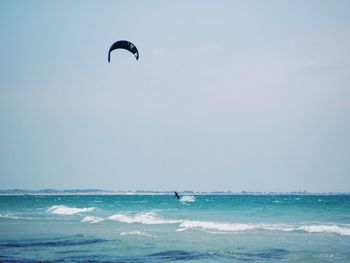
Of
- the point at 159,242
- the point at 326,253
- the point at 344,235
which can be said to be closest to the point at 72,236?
the point at 159,242

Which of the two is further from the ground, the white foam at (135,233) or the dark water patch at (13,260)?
the white foam at (135,233)

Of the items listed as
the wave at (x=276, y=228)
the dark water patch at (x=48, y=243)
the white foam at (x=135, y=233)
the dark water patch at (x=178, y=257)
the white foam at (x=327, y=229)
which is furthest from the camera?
the wave at (x=276, y=228)

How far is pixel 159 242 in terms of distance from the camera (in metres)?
20.1

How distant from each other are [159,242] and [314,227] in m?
10.7

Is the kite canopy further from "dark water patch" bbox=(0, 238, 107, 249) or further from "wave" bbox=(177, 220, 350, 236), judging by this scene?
"wave" bbox=(177, 220, 350, 236)

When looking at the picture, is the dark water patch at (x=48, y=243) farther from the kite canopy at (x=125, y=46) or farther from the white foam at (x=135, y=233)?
the kite canopy at (x=125, y=46)

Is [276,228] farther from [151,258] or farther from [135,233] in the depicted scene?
[151,258]

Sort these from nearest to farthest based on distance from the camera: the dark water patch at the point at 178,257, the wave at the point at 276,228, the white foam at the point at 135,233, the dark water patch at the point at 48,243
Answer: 1. the dark water patch at the point at 178,257
2. the dark water patch at the point at 48,243
3. the white foam at the point at 135,233
4. the wave at the point at 276,228

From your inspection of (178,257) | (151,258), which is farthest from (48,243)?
(178,257)

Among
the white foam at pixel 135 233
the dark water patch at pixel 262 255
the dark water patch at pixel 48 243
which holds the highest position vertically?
the white foam at pixel 135 233

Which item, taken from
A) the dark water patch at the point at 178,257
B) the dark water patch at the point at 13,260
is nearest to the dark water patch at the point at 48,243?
the dark water patch at the point at 178,257

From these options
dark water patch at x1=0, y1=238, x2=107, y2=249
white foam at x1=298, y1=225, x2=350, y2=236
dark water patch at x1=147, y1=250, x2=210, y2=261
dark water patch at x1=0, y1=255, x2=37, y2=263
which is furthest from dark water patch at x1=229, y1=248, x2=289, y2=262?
white foam at x1=298, y1=225, x2=350, y2=236

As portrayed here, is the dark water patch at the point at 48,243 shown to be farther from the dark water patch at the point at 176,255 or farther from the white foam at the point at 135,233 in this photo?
the dark water patch at the point at 176,255

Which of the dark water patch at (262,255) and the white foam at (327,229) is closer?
the dark water patch at (262,255)
